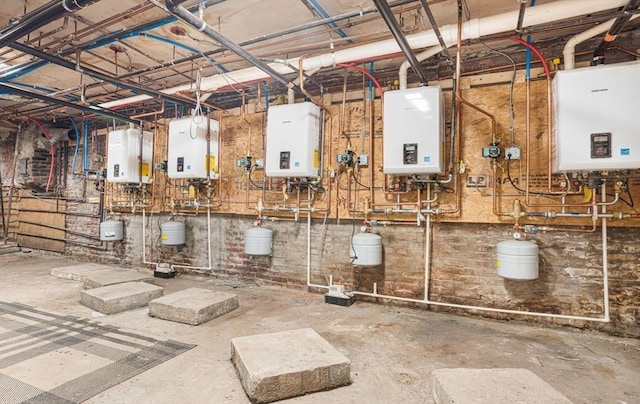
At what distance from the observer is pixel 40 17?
7.82ft

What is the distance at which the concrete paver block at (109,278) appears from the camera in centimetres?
389

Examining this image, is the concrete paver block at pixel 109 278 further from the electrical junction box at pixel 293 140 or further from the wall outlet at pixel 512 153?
the wall outlet at pixel 512 153

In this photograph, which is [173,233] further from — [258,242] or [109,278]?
[258,242]

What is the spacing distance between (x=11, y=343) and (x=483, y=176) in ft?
13.7

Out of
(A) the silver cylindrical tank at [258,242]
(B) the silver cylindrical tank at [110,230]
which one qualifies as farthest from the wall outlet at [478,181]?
(B) the silver cylindrical tank at [110,230]

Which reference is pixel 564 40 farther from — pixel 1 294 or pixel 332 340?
pixel 1 294

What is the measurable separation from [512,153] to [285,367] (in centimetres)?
272

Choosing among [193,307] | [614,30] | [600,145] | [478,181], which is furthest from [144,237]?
[614,30]

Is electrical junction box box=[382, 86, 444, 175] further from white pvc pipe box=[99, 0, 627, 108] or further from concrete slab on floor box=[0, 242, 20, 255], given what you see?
concrete slab on floor box=[0, 242, 20, 255]

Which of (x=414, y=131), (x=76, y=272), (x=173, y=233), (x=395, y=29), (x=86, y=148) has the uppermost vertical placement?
(x=395, y=29)

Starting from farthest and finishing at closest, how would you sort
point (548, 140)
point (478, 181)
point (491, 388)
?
point (478, 181)
point (548, 140)
point (491, 388)

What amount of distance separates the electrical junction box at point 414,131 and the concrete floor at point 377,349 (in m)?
1.45

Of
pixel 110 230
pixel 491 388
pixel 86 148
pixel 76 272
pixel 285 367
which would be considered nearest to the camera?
pixel 491 388

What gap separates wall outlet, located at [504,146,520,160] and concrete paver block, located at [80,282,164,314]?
3828 mm
